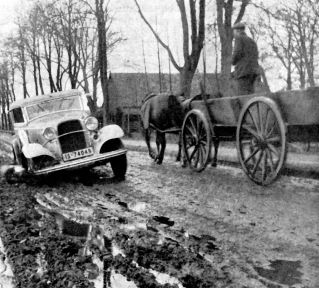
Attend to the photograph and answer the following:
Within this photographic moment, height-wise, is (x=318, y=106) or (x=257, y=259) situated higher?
(x=318, y=106)

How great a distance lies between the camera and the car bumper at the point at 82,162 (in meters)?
7.72

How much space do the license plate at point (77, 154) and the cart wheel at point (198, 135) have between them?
1805mm

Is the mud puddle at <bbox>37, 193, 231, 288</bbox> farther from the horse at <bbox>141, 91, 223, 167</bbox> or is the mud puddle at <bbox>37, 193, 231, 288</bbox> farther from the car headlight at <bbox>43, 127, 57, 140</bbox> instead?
the horse at <bbox>141, 91, 223, 167</bbox>

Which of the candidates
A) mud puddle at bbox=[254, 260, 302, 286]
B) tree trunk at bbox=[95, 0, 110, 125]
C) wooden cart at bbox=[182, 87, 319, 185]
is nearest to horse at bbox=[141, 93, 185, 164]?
wooden cart at bbox=[182, 87, 319, 185]

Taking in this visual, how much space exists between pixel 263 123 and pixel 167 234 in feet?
8.52

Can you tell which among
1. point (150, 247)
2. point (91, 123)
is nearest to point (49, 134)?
point (91, 123)

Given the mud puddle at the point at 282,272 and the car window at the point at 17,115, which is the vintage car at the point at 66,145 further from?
the mud puddle at the point at 282,272

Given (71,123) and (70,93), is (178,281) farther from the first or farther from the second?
(70,93)

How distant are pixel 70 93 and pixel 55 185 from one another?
107 inches

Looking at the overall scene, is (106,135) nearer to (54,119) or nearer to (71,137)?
(71,137)

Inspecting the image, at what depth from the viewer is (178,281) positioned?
9.50 feet

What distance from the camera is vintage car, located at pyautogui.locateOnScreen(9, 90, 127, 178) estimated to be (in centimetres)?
791

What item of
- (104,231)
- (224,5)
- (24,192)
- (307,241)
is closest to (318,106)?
(307,241)

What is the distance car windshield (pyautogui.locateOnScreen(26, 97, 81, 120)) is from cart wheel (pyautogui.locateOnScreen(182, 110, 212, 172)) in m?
2.75
